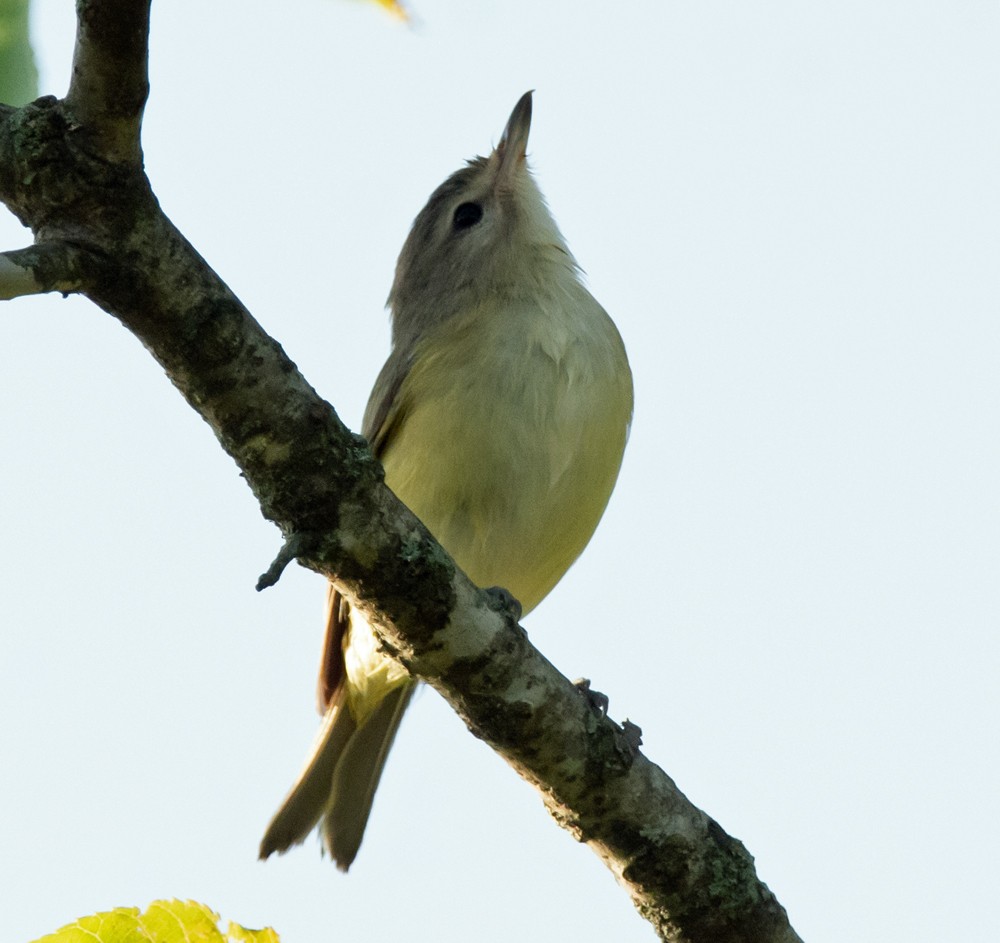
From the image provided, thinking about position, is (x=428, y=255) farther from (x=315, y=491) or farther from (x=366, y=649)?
(x=315, y=491)

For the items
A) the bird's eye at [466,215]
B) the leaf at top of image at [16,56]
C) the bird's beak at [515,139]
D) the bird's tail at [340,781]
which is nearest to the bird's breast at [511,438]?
the bird's tail at [340,781]

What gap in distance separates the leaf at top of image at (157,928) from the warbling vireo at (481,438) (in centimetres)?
Result: 247

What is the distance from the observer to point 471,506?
5008mm

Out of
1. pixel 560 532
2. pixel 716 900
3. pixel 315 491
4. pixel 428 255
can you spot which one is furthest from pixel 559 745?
pixel 428 255

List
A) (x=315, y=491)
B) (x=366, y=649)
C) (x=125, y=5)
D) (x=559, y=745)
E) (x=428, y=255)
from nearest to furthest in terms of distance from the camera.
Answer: (x=125, y=5) → (x=315, y=491) → (x=559, y=745) → (x=366, y=649) → (x=428, y=255)

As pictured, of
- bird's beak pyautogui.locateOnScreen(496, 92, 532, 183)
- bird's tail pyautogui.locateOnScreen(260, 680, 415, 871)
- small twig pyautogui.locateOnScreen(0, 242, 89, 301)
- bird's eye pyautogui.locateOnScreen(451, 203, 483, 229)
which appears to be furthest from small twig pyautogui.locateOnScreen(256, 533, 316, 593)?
bird's beak pyautogui.locateOnScreen(496, 92, 532, 183)

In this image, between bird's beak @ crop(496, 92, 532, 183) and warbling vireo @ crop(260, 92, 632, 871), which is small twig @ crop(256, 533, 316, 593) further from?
bird's beak @ crop(496, 92, 532, 183)

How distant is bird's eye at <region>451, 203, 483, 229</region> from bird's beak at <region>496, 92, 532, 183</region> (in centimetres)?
28

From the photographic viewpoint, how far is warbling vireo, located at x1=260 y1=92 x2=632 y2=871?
5.00 metres

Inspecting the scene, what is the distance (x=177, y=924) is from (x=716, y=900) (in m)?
1.87

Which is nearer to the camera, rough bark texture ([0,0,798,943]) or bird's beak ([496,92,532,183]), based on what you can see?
rough bark texture ([0,0,798,943])

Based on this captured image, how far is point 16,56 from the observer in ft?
7.34

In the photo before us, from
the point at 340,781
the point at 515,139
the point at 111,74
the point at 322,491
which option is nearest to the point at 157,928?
the point at 322,491

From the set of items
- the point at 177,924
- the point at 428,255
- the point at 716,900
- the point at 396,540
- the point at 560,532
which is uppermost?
the point at 428,255
